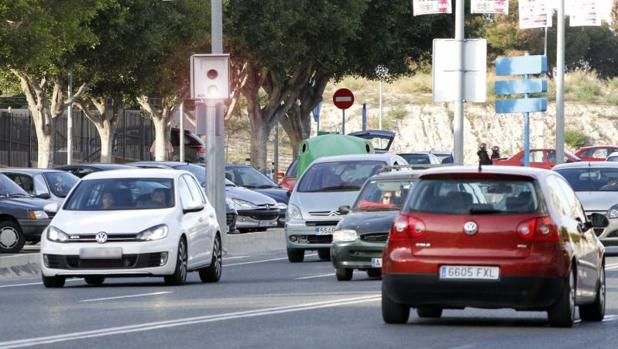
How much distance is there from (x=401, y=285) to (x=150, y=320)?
2.43 metres

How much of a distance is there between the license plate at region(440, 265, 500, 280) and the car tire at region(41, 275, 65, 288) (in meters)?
8.18

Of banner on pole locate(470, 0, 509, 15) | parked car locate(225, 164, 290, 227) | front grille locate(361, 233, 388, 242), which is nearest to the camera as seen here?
front grille locate(361, 233, 388, 242)

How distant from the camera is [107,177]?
2386 centimetres

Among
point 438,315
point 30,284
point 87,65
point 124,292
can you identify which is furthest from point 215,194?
point 87,65

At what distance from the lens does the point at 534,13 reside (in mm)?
47875

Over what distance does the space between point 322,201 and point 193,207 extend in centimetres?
562

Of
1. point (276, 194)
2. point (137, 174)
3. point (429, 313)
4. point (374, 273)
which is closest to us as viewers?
point (429, 313)

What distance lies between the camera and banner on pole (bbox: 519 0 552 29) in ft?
156

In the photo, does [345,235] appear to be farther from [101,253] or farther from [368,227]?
[101,253]

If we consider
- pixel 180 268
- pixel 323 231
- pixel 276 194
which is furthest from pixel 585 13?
pixel 180 268

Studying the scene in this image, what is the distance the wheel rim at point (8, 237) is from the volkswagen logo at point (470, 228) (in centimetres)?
1730

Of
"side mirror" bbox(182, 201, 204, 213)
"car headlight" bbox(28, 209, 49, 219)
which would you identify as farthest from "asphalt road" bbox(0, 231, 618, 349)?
"car headlight" bbox(28, 209, 49, 219)

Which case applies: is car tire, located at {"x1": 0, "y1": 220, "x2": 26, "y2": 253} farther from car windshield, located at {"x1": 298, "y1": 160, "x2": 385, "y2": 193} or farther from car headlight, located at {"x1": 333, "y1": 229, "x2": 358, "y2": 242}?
car headlight, located at {"x1": 333, "y1": 229, "x2": 358, "y2": 242}

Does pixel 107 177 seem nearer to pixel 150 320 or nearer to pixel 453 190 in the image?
pixel 150 320
